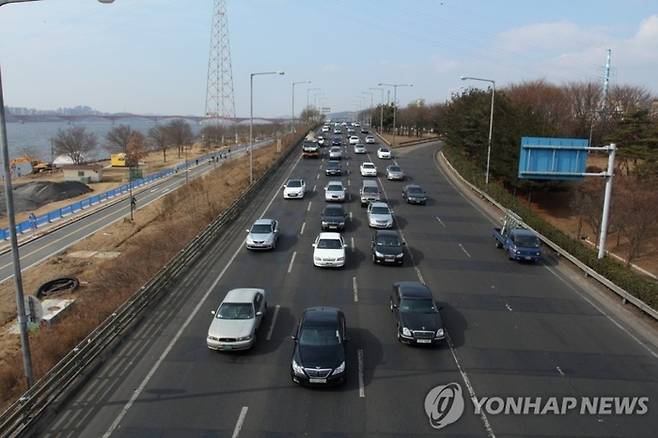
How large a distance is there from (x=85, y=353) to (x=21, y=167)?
95490mm

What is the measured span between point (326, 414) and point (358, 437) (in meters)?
1.20

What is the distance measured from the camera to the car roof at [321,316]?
15783 millimetres

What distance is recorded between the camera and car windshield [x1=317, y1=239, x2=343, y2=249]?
25.2m

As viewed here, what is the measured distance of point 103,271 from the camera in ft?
99.1

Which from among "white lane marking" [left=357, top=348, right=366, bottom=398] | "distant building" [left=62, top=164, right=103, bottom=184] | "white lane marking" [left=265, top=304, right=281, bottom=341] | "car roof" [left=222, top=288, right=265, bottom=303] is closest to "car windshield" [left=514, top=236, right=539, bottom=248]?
"white lane marking" [left=265, top=304, right=281, bottom=341]

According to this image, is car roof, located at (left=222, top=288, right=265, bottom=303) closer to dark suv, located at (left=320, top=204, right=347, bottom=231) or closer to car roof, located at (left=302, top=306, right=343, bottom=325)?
car roof, located at (left=302, top=306, right=343, bottom=325)

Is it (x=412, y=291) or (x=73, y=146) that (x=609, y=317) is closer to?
(x=412, y=291)

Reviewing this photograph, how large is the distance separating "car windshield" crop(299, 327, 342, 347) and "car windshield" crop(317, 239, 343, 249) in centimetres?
986

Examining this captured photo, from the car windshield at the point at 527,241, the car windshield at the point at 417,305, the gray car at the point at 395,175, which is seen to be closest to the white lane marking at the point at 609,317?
the car windshield at the point at 527,241

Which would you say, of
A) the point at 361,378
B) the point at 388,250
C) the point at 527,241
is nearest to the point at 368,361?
the point at 361,378

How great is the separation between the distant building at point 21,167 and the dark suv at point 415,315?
93.3 metres

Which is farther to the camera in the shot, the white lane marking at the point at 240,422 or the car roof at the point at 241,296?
the car roof at the point at 241,296

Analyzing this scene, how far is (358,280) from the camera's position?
2316cm

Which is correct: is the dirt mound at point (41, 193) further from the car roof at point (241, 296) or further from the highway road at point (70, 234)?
the car roof at point (241, 296)
